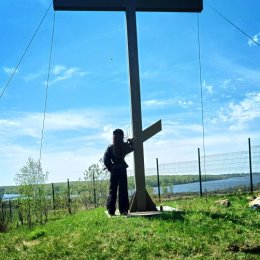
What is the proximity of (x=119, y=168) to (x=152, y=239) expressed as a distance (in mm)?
2962

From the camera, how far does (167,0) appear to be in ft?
30.8

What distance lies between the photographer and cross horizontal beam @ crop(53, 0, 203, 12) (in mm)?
8898

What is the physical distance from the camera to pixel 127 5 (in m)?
9.24

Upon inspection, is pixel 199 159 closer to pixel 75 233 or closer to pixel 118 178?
pixel 118 178

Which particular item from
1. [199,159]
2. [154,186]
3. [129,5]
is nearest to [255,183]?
[199,159]

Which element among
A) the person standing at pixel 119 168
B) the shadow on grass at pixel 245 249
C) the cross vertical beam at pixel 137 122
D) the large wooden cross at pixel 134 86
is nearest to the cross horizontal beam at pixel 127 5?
the large wooden cross at pixel 134 86

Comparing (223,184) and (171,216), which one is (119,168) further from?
(223,184)

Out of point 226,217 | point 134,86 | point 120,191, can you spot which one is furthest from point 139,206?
point 134,86

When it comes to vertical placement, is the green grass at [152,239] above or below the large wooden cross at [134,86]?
below

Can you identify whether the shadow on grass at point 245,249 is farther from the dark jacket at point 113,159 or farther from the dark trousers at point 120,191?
the dark jacket at point 113,159

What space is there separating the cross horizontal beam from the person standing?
2.58m

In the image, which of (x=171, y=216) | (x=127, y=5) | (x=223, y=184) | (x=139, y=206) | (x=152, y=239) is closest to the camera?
(x=152, y=239)

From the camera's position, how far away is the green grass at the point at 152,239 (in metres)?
5.81

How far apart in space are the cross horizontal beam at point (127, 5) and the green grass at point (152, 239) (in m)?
4.28
